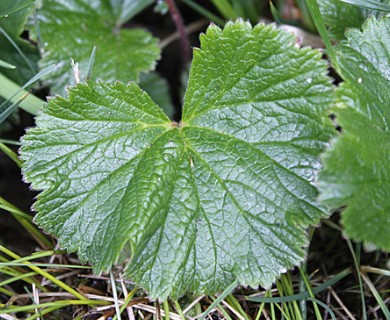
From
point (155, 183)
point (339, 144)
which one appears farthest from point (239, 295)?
point (339, 144)

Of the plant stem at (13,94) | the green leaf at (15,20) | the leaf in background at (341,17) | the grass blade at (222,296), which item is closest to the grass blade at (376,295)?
the grass blade at (222,296)

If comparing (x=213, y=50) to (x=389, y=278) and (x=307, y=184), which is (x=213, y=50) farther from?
(x=389, y=278)

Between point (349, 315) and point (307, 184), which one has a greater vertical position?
point (307, 184)

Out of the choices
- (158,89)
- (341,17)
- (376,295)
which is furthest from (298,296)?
(158,89)

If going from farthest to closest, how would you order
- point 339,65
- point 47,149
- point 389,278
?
1. point 389,278
2. point 47,149
3. point 339,65

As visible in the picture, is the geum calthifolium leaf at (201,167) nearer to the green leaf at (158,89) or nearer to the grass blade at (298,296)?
the grass blade at (298,296)

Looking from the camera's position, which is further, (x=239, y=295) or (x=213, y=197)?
(x=239, y=295)

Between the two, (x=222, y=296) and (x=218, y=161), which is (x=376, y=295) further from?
(x=218, y=161)

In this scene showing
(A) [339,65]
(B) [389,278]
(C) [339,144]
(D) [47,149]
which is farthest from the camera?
(B) [389,278]
